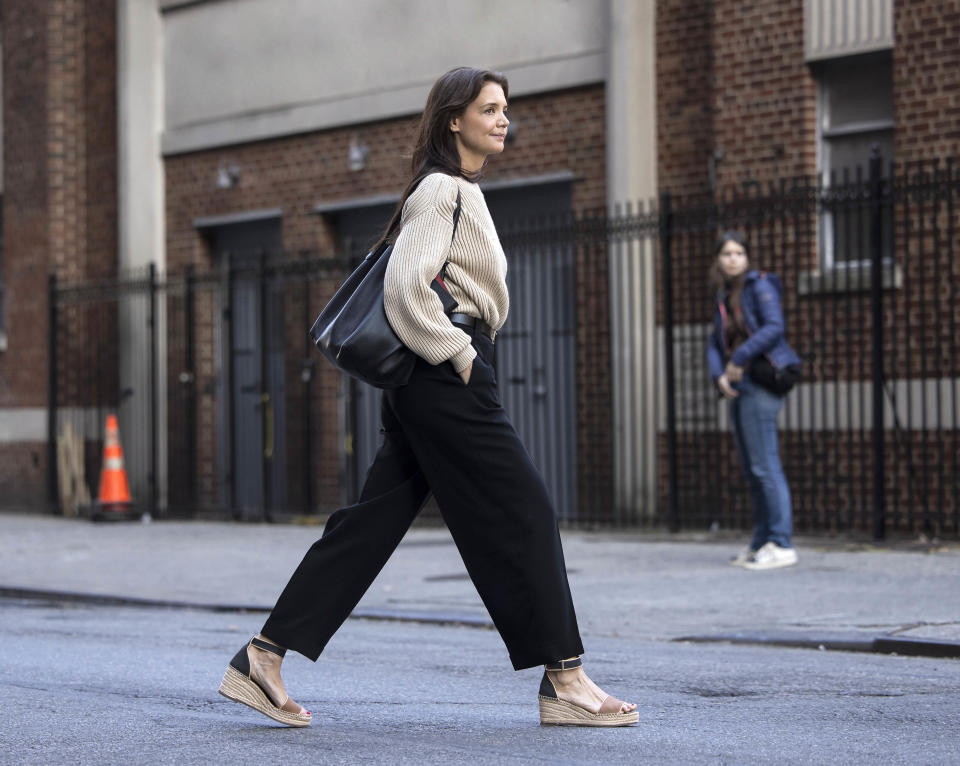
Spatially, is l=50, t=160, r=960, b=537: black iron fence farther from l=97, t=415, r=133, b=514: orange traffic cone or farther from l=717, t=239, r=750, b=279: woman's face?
l=717, t=239, r=750, b=279: woman's face

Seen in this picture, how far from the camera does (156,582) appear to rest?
11023 millimetres

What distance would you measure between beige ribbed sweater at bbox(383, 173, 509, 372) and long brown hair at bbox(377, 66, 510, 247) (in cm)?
7

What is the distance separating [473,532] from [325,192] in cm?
1218

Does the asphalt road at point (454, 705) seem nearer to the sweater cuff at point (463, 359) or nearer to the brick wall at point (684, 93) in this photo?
the sweater cuff at point (463, 359)

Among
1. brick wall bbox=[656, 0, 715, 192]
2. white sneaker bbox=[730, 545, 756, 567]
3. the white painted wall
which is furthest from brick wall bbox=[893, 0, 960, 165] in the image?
white sneaker bbox=[730, 545, 756, 567]

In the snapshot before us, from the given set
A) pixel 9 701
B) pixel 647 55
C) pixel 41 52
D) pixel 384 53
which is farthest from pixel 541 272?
pixel 9 701

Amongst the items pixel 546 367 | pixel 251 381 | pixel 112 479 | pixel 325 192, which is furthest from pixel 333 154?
pixel 112 479

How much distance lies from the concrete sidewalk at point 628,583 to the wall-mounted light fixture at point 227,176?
4.59 metres

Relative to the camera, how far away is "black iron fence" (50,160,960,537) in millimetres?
11742

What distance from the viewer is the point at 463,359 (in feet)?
15.4

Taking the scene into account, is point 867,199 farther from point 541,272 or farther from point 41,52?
point 41,52

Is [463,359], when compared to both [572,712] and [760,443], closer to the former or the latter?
[572,712]

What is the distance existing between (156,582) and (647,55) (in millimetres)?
6148

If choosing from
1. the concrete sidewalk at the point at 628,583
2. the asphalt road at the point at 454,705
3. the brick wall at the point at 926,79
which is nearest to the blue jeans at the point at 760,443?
the concrete sidewalk at the point at 628,583
